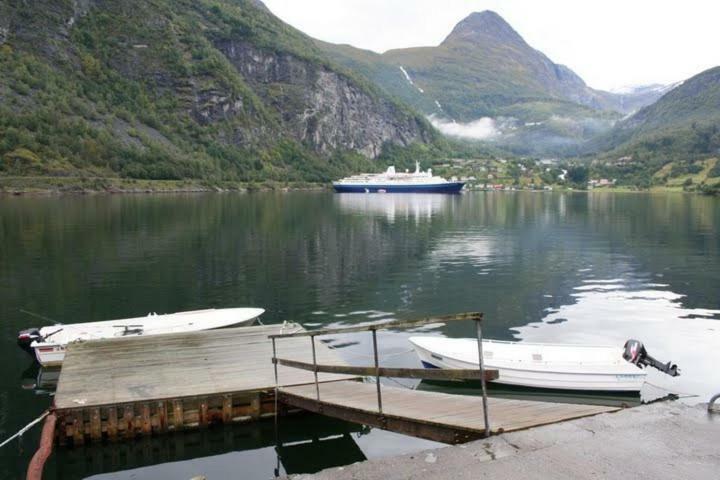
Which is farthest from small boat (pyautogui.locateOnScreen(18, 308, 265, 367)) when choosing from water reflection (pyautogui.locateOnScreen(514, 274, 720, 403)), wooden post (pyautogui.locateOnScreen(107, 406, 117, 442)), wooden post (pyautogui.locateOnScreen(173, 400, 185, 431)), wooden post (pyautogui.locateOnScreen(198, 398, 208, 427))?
water reflection (pyautogui.locateOnScreen(514, 274, 720, 403))

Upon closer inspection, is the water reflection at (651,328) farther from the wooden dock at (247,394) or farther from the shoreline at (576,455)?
the wooden dock at (247,394)

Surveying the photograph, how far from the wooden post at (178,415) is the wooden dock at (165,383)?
3 centimetres

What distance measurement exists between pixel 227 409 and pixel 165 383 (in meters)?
2.21

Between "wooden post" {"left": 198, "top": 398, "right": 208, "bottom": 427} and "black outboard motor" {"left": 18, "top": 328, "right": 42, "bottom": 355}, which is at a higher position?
"black outboard motor" {"left": 18, "top": 328, "right": 42, "bottom": 355}

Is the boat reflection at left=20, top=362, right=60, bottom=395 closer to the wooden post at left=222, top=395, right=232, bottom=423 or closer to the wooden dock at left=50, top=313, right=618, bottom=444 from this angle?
the wooden dock at left=50, top=313, right=618, bottom=444

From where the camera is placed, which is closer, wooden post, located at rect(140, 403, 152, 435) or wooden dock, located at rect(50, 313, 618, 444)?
wooden dock, located at rect(50, 313, 618, 444)

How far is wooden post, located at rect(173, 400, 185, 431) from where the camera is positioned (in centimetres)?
1680

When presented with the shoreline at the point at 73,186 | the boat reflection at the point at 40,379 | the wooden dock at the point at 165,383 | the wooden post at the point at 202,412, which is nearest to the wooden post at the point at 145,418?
the wooden dock at the point at 165,383

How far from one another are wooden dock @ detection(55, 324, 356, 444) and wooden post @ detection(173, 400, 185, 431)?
0.09 feet

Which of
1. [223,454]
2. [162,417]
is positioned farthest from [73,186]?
[223,454]

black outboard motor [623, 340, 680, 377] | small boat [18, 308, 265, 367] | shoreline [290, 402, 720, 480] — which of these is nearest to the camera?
shoreline [290, 402, 720, 480]

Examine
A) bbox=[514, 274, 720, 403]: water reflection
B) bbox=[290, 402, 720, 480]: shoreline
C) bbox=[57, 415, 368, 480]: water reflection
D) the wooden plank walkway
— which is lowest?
bbox=[514, 274, 720, 403]: water reflection

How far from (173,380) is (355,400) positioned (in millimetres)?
6265

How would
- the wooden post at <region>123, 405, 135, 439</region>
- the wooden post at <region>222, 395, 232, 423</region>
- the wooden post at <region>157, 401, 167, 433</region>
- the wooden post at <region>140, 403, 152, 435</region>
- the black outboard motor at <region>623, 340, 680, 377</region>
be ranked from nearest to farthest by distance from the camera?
the wooden post at <region>123, 405, 135, 439</region>
the wooden post at <region>140, 403, 152, 435</region>
the wooden post at <region>157, 401, 167, 433</region>
the wooden post at <region>222, 395, 232, 423</region>
the black outboard motor at <region>623, 340, 680, 377</region>
